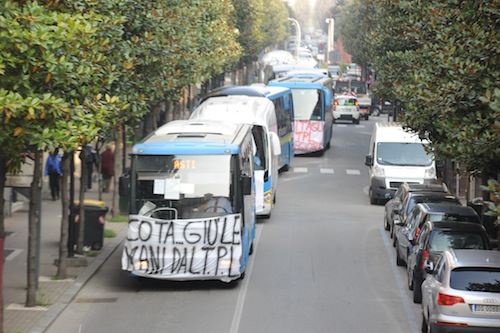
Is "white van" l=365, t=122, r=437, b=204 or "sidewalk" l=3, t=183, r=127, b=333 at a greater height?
"white van" l=365, t=122, r=437, b=204

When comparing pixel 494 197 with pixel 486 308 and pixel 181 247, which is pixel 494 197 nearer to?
pixel 486 308

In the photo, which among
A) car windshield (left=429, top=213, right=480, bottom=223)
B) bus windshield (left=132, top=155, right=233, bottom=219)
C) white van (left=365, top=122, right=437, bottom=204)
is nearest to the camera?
bus windshield (left=132, top=155, right=233, bottom=219)

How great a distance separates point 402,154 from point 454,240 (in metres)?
16.1

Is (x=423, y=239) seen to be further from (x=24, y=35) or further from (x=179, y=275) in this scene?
(x=24, y=35)

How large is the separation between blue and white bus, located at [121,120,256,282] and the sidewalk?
1.57m

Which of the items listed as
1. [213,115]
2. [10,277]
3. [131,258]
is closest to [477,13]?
[131,258]

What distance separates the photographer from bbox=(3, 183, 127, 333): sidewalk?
17.7m

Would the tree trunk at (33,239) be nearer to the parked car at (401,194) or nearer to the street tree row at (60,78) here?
the street tree row at (60,78)

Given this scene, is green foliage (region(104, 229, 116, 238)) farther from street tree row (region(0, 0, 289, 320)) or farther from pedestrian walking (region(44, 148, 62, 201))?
pedestrian walking (region(44, 148, 62, 201))

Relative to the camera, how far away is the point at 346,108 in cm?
6862

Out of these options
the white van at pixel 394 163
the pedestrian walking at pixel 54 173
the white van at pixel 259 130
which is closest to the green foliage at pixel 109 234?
the white van at pixel 259 130

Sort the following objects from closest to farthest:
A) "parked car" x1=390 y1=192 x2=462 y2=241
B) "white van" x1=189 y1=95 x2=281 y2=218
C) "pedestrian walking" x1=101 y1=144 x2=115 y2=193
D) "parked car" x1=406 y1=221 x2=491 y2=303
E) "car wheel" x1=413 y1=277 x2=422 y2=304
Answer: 1. "parked car" x1=406 y1=221 x2=491 y2=303
2. "car wheel" x1=413 y1=277 x2=422 y2=304
3. "parked car" x1=390 y1=192 x2=462 y2=241
4. "white van" x1=189 y1=95 x2=281 y2=218
5. "pedestrian walking" x1=101 y1=144 x2=115 y2=193

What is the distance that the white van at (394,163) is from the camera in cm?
3416

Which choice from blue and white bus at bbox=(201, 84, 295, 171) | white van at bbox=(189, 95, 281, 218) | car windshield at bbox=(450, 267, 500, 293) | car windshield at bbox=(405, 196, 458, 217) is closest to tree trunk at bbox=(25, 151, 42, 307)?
car windshield at bbox=(450, 267, 500, 293)
